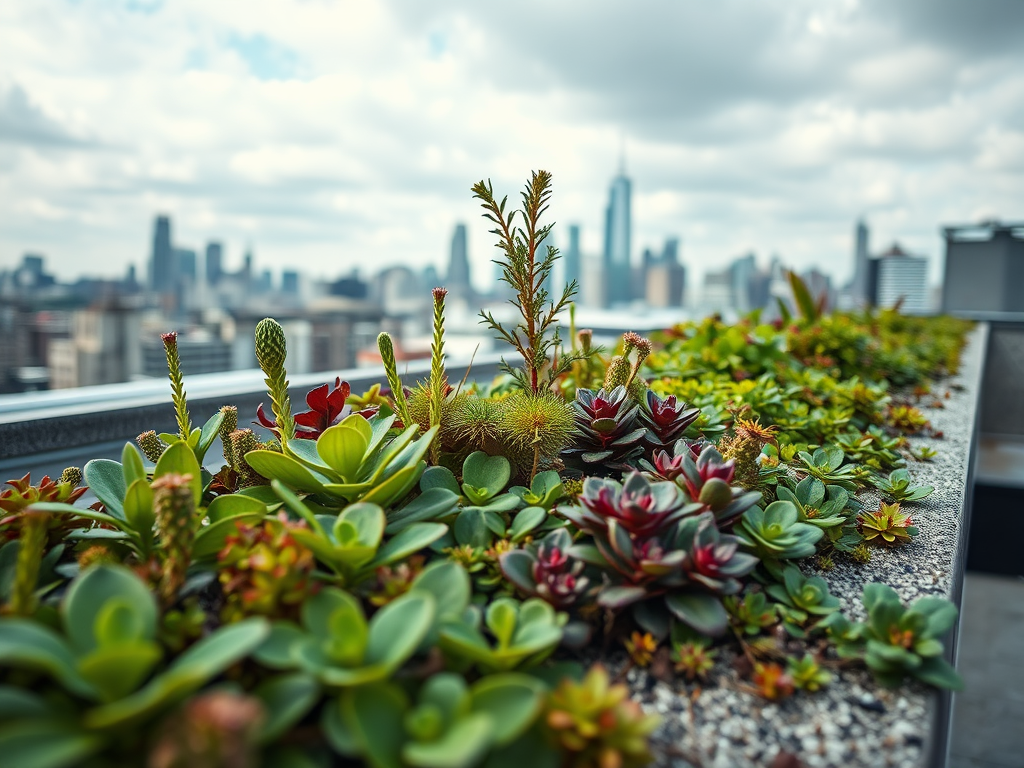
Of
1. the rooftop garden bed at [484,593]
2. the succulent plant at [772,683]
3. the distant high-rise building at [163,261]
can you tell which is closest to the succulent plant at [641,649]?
the rooftop garden bed at [484,593]

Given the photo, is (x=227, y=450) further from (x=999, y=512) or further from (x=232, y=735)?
(x=999, y=512)

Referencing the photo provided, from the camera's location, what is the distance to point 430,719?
610mm

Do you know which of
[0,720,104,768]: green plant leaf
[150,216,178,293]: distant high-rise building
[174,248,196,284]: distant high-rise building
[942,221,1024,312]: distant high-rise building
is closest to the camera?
[0,720,104,768]: green plant leaf

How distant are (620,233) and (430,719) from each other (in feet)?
87.5

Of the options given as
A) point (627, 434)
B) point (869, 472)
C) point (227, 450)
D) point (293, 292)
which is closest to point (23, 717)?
point (227, 450)

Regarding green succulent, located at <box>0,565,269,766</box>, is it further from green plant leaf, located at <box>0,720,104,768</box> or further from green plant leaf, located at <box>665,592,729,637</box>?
green plant leaf, located at <box>665,592,729,637</box>

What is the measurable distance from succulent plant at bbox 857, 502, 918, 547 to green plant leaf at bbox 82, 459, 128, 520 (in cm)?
135

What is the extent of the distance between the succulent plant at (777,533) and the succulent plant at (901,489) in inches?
20.2

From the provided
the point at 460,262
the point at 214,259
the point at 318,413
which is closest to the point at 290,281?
the point at 214,259

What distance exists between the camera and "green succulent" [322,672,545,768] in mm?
582

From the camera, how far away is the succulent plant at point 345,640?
641mm

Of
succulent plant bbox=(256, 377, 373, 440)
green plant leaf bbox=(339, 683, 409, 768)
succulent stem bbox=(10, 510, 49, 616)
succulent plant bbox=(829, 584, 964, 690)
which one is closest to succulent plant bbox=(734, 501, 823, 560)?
succulent plant bbox=(829, 584, 964, 690)

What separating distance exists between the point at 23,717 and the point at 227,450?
72 centimetres

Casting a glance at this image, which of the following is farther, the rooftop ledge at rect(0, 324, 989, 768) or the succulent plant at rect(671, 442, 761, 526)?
the succulent plant at rect(671, 442, 761, 526)
